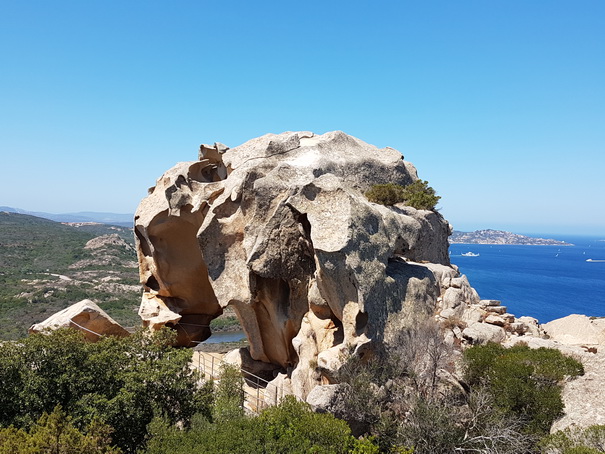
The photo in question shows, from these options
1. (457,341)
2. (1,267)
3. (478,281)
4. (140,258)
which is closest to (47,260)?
(1,267)

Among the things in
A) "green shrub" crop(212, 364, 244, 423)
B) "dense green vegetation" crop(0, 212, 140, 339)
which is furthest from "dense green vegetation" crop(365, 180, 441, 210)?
"dense green vegetation" crop(0, 212, 140, 339)

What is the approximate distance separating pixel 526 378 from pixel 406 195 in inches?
459

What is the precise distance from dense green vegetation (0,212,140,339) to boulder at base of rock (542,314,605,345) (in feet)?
163

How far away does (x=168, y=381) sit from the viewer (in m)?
15.0

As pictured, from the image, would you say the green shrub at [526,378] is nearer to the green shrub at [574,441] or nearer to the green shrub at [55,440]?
Result: the green shrub at [574,441]

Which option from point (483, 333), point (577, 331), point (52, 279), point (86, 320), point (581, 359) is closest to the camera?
point (581, 359)

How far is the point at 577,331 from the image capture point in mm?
19984

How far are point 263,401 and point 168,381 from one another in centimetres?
693

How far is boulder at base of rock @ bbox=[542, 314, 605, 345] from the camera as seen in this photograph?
741 inches

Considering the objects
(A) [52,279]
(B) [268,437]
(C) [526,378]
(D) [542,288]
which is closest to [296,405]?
(B) [268,437]

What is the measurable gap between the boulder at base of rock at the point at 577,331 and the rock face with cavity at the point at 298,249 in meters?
4.12

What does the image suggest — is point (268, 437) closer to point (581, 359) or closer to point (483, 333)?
point (483, 333)

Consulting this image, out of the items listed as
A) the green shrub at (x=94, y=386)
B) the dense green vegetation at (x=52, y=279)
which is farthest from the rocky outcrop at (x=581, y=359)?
the dense green vegetation at (x=52, y=279)

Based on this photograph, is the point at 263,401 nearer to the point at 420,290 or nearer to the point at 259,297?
the point at 259,297
